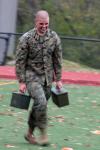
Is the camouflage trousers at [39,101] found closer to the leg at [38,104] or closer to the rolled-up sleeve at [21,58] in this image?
the leg at [38,104]

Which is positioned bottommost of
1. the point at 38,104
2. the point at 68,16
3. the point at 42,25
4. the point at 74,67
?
the point at 74,67

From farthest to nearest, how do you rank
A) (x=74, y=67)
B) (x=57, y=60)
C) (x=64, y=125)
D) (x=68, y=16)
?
(x=68, y=16), (x=74, y=67), (x=64, y=125), (x=57, y=60)

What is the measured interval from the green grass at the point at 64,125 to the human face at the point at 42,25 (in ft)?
4.62

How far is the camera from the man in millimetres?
7258

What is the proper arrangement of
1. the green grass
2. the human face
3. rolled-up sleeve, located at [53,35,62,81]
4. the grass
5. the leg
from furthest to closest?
the grass < the green grass < rolled-up sleeve, located at [53,35,62,81] < the leg < the human face

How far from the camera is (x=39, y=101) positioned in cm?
723

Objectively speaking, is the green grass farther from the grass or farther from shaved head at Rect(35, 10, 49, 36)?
the grass

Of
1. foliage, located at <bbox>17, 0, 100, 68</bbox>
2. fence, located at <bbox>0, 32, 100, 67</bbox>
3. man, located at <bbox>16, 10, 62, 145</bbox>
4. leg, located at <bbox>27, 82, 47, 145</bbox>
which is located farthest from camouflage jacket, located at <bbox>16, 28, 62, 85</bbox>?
foliage, located at <bbox>17, 0, 100, 68</bbox>

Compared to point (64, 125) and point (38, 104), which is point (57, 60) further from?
point (64, 125)

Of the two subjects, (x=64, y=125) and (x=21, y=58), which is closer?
(x=21, y=58)

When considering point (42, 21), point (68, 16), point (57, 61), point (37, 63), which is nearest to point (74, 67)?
point (68, 16)

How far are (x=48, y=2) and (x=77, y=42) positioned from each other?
12.0 m

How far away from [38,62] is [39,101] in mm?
468

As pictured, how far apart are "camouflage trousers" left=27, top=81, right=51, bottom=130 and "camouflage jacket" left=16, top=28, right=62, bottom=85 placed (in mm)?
91
